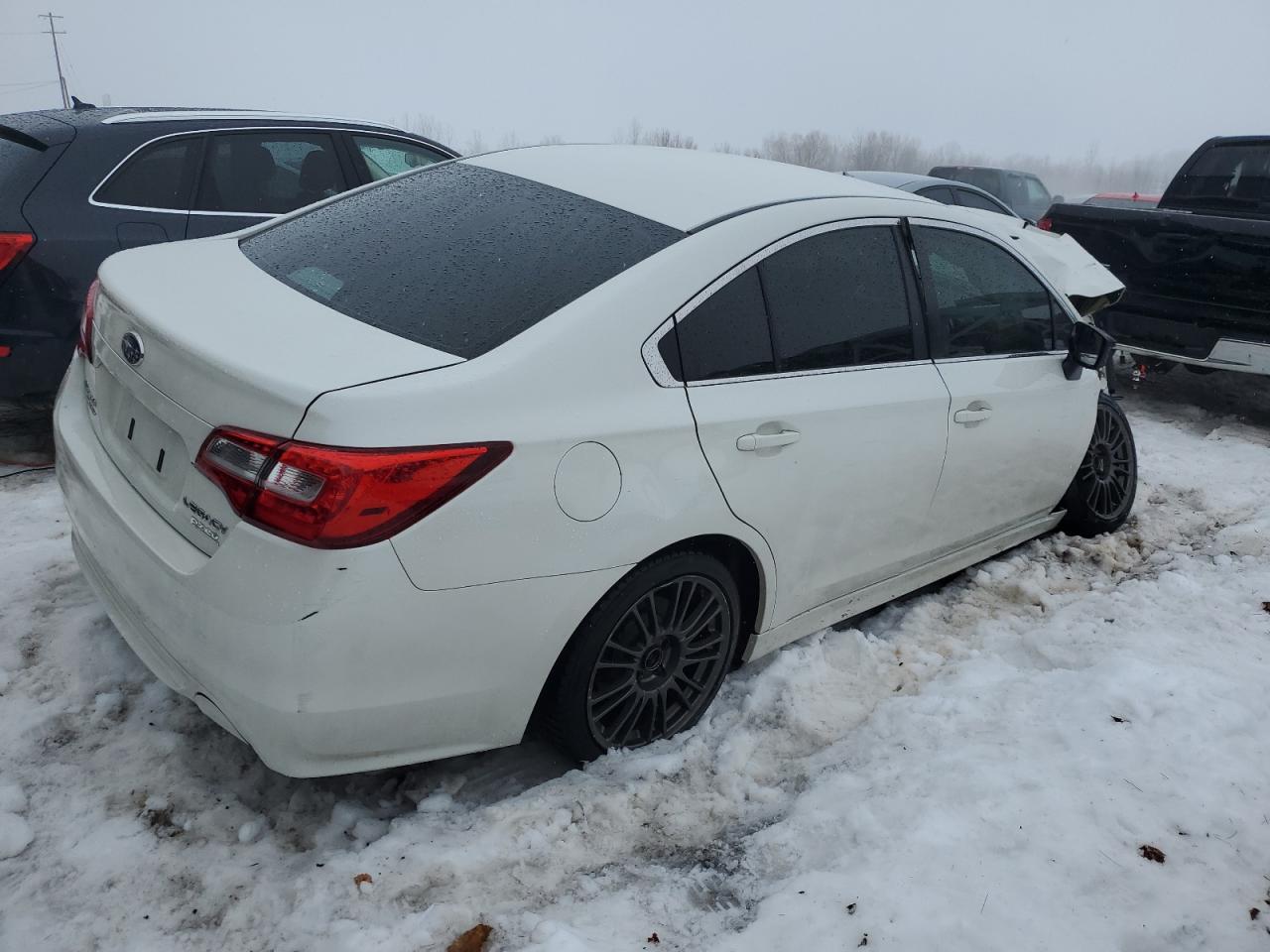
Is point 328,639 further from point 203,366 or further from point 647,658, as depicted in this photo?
point 647,658

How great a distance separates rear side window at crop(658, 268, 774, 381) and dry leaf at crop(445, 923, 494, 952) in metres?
1.40

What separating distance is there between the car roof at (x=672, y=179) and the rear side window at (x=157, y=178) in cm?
228

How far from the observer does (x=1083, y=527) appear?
14.5 ft

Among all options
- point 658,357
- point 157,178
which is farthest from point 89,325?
point 157,178

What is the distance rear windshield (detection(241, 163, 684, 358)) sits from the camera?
94.0 inches

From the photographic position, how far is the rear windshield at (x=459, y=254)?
239cm

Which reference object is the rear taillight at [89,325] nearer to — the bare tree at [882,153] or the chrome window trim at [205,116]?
the chrome window trim at [205,116]

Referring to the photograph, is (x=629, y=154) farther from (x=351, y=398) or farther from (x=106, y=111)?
(x=106, y=111)

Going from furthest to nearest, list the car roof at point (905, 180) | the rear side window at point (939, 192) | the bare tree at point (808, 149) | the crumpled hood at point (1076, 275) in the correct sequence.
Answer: the bare tree at point (808, 149) → the rear side window at point (939, 192) → the car roof at point (905, 180) → the crumpled hood at point (1076, 275)

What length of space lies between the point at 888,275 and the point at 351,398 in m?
1.89

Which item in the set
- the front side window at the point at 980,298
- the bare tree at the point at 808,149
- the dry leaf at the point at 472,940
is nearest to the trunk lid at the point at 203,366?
the dry leaf at the point at 472,940

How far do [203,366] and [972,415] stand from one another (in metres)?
2.46

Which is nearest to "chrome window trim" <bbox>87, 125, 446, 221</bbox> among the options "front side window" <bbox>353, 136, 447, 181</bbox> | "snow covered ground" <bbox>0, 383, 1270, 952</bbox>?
"front side window" <bbox>353, 136, 447, 181</bbox>

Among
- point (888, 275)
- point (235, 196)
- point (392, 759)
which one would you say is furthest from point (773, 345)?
point (235, 196)
